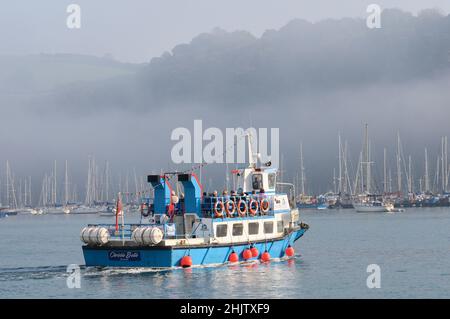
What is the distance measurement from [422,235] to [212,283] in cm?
5950

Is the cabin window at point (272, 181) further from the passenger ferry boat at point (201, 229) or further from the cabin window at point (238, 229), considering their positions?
the cabin window at point (238, 229)

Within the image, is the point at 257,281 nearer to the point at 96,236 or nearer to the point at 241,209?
the point at 241,209

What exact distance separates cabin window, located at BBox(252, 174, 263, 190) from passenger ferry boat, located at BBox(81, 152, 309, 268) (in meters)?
0.06

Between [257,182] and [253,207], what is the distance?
2459 mm

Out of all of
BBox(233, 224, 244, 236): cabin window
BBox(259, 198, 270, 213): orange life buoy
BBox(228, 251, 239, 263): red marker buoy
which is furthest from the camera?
BBox(259, 198, 270, 213): orange life buoy

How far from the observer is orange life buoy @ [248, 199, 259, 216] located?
5528 centimetres

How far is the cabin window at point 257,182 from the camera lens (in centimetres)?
5753

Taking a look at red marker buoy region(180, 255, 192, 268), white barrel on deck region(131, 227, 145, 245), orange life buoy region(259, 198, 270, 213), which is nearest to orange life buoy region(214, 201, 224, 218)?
orange life buoy region(259, 198, 270, 213)

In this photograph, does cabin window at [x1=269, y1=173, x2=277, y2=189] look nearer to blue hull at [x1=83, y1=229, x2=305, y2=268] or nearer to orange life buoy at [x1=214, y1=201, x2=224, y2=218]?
orange life buoy at [x1=214, y1=201, x2=224, y2=218]

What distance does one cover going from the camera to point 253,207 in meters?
55.7
